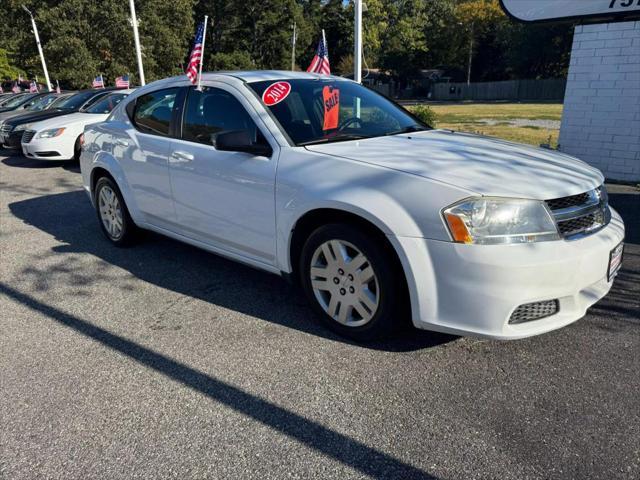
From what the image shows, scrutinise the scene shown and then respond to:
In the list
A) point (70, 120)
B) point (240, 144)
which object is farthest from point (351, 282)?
point (70, 120)

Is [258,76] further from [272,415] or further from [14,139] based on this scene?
[14,139]

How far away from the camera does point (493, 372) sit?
2.91 m

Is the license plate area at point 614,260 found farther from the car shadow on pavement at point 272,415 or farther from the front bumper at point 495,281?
the car shadow on pavement at point 272,415

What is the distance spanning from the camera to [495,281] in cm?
259

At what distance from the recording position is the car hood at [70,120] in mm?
10414

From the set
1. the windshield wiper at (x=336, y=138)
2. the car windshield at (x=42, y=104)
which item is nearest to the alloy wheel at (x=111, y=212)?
the windshield wiper at (x=336, y=138)

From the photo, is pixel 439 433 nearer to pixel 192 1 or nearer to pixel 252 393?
pixel 252 393

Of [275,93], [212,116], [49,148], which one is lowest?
[49,148]

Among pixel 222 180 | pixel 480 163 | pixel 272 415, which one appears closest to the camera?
pixel 272 415

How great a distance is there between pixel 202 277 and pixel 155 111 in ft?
5.12

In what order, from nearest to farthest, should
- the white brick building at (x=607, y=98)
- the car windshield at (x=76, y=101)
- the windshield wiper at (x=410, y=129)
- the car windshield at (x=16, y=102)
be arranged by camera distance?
the windshield wiper at (x=410, y=129)
the white brick building at (x=607, y=98)
the car windshield at (x=76, y=101)
the car windshield at (x=16, y=102)

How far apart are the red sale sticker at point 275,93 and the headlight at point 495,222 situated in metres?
1.68

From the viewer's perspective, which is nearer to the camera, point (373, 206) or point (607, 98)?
point (373, 206)

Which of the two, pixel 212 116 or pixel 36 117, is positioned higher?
pixel 212 116
